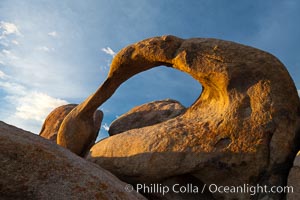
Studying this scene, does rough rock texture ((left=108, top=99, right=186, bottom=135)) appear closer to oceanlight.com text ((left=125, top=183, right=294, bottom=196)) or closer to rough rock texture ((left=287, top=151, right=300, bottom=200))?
oceanlight.com text ((left=125, top=183, right=294, bottom=196))

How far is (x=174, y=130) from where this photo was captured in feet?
23.0

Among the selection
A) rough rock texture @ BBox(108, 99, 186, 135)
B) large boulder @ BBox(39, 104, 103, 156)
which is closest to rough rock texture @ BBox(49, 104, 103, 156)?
large boulder @ BBox(39, 104, 103, 156)

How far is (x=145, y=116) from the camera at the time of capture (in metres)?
11.4

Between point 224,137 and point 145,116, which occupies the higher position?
point 145,116

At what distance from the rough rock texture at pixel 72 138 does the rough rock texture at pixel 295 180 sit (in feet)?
22.6

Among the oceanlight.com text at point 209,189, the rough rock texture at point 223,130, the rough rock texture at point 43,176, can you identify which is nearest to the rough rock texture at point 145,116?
Answer: the rough rock texture at point 223,130

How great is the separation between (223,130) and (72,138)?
231 inches

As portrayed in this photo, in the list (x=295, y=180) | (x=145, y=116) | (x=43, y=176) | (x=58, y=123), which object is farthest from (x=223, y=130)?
(x=58, y=123)

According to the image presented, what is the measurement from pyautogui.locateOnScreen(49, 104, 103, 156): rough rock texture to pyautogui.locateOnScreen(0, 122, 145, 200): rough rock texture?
22.2ft

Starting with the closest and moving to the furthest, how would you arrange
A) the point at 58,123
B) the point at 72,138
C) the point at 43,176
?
1. the point at 43,176
2. the point at 72,138
3. the point at 58,123

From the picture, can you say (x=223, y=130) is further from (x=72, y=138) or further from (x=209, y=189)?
(x=72, y=138)

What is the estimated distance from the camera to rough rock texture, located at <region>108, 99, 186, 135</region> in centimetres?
1103

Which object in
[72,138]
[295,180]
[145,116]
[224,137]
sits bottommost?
[295,180]

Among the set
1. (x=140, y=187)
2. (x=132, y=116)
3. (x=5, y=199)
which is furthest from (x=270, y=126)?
(x=132, y=116)
